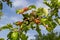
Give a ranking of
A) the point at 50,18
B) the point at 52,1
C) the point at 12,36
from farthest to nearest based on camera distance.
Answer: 1. the point at 52,1
2. the point at 50,18
3. the point at 12,36

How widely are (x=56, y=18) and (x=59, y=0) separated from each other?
284 millimetres

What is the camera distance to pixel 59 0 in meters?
3.08

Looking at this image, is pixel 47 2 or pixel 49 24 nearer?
pixel 49 24

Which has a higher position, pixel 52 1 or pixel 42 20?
pixel 52 1

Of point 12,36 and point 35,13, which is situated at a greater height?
point 35,13

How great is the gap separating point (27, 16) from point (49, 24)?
36cm

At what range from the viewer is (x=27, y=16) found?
2984mm

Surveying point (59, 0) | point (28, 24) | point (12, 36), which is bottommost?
point (12, 36)

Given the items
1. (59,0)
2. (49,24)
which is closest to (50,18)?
(49,24)

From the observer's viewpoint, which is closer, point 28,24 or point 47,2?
point 28,24

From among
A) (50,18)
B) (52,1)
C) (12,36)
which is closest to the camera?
(12,36)

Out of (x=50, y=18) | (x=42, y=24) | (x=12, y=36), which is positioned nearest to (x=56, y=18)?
(x=50, y=18)

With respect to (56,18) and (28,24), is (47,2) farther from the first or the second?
(28,24)

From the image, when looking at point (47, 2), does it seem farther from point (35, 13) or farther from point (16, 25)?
point (16, 25)
